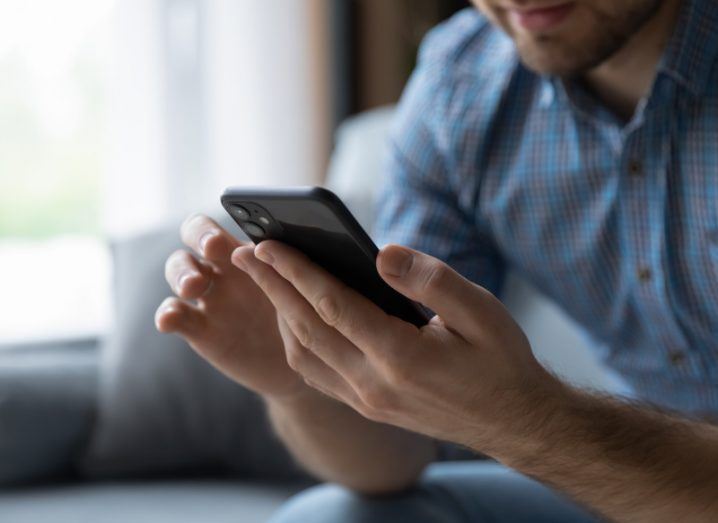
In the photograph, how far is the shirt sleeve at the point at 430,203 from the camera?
128cm

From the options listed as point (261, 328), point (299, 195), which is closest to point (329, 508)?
point (261, 328)

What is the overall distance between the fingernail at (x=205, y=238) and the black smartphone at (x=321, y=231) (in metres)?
0.11

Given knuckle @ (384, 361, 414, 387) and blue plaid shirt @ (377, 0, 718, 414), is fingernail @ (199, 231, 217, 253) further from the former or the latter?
blue plaid shirt @ (377, 0, 718, 414)

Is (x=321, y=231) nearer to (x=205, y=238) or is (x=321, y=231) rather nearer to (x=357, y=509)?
(x=205, y=238)

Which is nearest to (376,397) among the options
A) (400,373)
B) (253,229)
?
(400,373)

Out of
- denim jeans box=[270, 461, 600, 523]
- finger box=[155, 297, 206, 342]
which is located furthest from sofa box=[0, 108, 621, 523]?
finger box=[155, 297, 206, 342]

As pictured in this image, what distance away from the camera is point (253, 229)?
2.60ft

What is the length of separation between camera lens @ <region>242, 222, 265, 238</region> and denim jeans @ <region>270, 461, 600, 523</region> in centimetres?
40

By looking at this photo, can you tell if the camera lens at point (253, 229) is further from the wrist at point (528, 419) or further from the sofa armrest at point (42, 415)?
the sofa armrest at point (42, 415)

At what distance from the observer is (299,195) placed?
0.70 meters

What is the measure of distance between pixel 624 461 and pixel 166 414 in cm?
88

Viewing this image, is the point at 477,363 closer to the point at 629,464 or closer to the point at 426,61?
the point at 629,464

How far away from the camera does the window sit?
2.46 metres

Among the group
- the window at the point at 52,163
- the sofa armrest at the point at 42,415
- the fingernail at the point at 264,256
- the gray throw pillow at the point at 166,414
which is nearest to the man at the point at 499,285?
the fingernail at the point at 264,256
